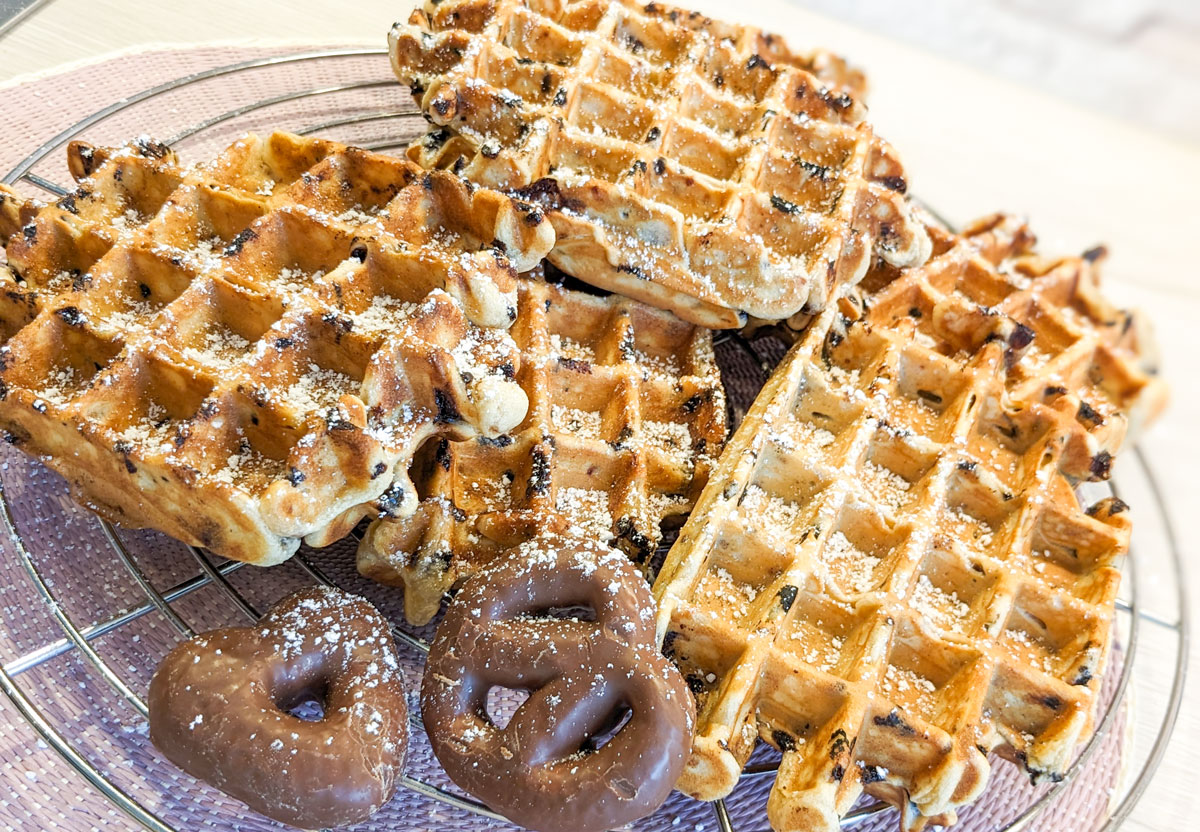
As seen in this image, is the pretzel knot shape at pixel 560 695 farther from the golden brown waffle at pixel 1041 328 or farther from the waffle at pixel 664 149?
the golden brown waffle at pixel 1041 328

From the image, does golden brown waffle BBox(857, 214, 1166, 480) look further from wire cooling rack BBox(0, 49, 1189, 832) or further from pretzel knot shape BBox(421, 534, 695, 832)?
pretzel knot shape BBox(421, 534, 695, 832)

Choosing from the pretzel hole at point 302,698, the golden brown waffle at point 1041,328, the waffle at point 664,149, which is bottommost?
the pretzel hole at point 302,698

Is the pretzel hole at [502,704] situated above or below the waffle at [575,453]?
below

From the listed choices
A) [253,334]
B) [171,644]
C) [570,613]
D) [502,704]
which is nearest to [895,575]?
[570,613]

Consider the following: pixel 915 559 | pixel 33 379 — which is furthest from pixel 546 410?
pixel 33 379

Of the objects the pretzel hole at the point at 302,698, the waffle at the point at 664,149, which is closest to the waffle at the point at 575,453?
the waffle at the point at 664,149

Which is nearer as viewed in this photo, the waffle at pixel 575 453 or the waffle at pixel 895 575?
the waffle at pixel 895 575

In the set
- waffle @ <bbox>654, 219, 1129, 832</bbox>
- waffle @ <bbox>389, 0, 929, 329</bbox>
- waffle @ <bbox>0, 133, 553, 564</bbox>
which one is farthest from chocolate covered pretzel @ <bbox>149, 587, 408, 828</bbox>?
waffle @ <bbox>389, 0, 929, 329</bbox>

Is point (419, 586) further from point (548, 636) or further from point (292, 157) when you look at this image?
point (292, 157)
